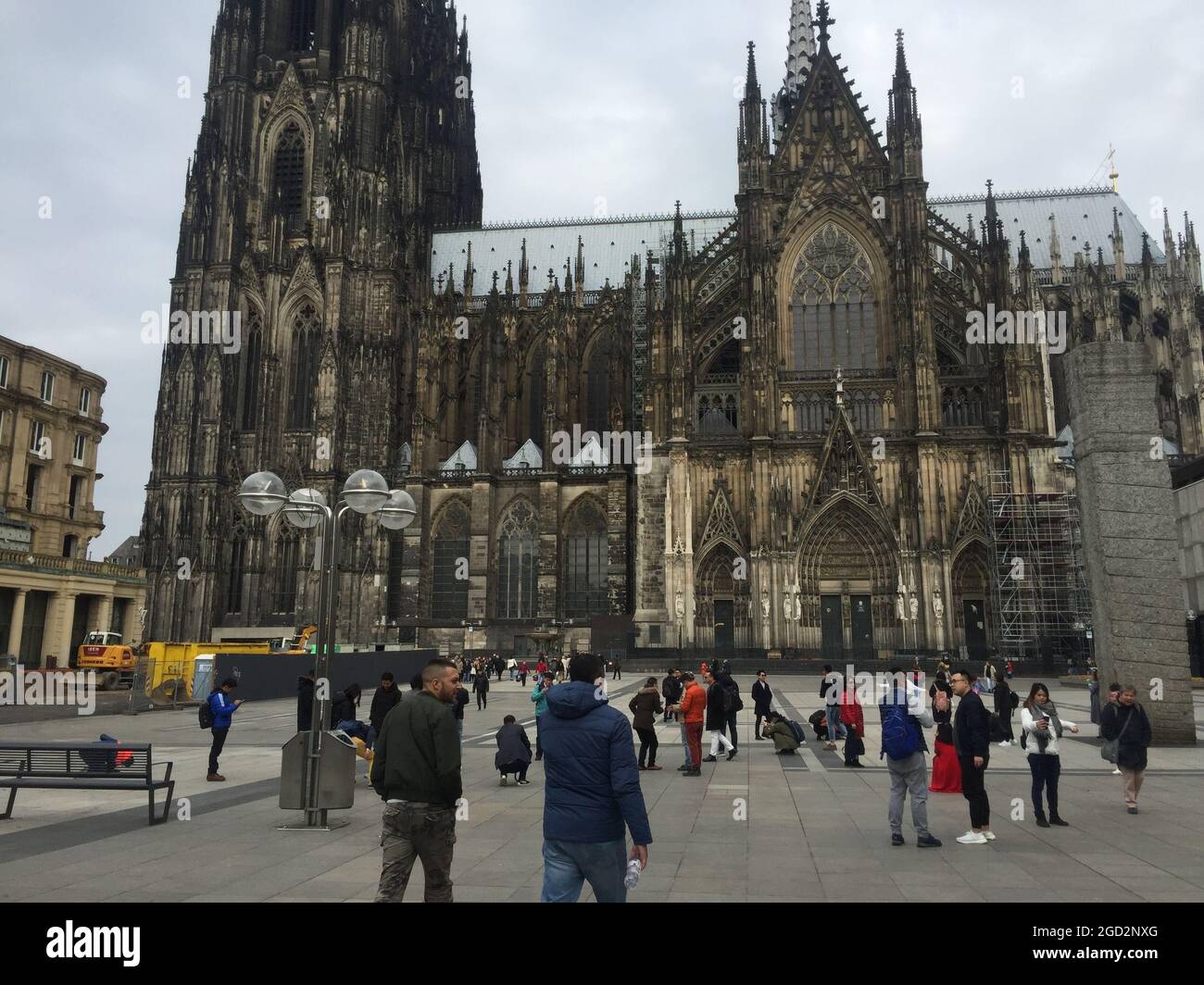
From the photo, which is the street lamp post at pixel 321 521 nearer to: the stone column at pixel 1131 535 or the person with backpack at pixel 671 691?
the person with backpack at pixel 671 691

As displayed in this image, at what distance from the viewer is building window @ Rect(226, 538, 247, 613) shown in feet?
164

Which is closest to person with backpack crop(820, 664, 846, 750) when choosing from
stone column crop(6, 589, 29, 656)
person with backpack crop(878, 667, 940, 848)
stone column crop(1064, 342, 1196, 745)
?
stone column crop(1064, 342, 1196, 745)

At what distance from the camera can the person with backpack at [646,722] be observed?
46.0 ft

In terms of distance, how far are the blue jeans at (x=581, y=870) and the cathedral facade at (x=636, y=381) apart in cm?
A: 3600

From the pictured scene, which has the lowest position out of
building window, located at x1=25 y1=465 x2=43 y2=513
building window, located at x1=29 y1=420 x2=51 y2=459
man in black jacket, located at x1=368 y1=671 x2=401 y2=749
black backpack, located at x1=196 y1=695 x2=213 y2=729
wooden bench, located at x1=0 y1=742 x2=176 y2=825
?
wooden bench, located at x1=0 y1=742 x2=176 y2=825

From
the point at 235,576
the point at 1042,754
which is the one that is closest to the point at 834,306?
the point at 235,576

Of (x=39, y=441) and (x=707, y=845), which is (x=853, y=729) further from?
(x=39, y=441)

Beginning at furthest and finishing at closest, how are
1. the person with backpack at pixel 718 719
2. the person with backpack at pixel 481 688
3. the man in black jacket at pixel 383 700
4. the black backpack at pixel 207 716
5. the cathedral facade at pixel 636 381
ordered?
the cathedral facade at pixel 636 381 → the person with backpack at pixel 481 688 → the person with backpack at pixel 718 719 → the black backpack at pixel 207 716 → the man in black jacket at pixel 383 700

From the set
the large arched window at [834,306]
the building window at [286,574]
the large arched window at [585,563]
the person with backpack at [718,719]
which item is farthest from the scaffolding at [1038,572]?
the building window at [286,574]

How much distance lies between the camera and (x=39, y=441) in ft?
161

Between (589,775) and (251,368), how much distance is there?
53.1m

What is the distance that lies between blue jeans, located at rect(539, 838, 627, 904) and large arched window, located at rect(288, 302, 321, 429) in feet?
165

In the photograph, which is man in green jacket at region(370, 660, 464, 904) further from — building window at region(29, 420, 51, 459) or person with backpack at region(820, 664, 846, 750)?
building window at region(29, 420, 51, 459)
